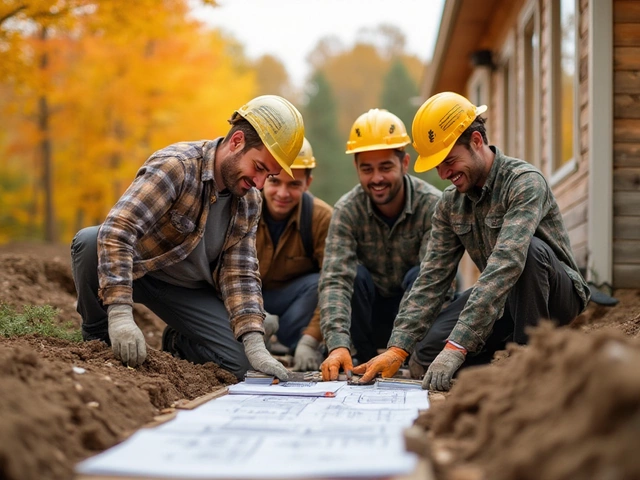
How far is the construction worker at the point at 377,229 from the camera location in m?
5.07

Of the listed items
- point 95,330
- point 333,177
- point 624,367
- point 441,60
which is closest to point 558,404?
point 624,367

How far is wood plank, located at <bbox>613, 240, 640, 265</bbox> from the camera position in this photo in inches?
211

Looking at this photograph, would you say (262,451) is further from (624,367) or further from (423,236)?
(423,236)

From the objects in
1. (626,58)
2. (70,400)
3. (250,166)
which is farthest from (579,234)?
(70,400)

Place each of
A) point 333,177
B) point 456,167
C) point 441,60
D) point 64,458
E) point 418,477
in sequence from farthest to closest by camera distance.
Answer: point 333,177 → point 441,60 → point 456,167 → point 64,458 → point 418,477

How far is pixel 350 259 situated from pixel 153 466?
3107mm

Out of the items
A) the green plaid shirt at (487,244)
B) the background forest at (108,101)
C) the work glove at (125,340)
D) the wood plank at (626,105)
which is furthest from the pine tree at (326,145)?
the work glove at (125,340)

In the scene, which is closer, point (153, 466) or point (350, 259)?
point (153, 466)

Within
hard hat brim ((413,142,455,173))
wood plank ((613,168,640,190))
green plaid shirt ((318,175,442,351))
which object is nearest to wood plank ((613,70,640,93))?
wood plank ((613,168,640,190))

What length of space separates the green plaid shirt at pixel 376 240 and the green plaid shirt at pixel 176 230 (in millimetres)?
655

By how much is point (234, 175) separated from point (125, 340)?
110 cm

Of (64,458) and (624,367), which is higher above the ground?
(624,367)

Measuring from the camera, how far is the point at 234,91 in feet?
53.7

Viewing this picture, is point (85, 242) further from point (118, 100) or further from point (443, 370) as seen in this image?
point (118, 100)
